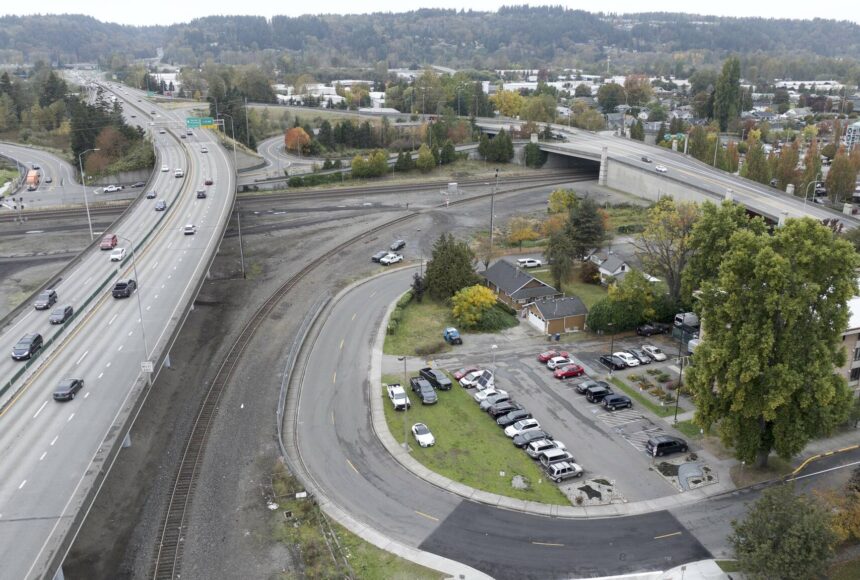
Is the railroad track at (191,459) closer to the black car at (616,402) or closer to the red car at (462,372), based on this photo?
the red car at (462,372)

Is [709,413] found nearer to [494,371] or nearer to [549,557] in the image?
[549,557]

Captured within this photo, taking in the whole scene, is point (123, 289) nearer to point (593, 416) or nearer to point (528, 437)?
point (528, 437)

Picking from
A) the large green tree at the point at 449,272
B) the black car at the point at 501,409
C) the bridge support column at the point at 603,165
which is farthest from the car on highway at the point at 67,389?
the bridge support column at the point at 603,165

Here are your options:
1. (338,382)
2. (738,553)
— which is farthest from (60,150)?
(738,553)

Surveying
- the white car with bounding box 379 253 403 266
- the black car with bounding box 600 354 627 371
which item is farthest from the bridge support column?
the black car with bounding box 600 354 627 371

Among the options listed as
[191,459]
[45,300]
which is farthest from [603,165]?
[191,459]

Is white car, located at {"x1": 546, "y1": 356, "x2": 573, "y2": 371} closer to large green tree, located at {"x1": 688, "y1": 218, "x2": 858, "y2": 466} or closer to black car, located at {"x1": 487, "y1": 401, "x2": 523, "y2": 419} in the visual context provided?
black car, located at {"x1": 487, "y1": 401, "x2": 523, "y2": 419}
